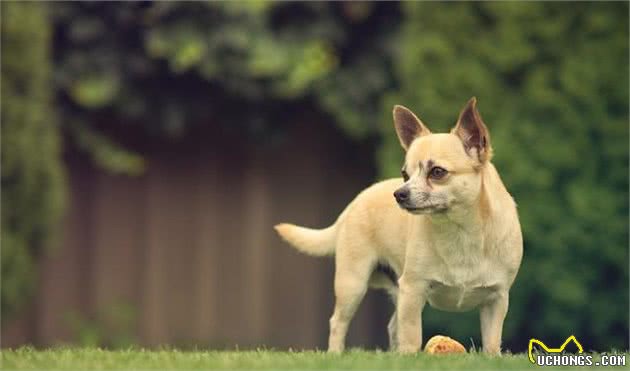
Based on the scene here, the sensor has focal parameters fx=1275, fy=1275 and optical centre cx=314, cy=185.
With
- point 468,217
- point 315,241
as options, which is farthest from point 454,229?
point 315,241

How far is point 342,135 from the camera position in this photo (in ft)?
37.4

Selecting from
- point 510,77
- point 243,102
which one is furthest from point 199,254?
point 510,77

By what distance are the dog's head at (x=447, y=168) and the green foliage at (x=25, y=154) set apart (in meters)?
4.79

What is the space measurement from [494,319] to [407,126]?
978mm

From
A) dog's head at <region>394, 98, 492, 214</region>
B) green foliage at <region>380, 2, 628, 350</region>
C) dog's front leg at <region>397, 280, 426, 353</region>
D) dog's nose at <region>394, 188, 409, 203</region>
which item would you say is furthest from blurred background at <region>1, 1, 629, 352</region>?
dog's nose at <region>394, 188, 409, 203</region>

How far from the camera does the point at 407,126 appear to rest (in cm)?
595

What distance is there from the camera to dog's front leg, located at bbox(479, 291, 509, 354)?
19.1ft

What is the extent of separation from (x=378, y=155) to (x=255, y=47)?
54.6 inches

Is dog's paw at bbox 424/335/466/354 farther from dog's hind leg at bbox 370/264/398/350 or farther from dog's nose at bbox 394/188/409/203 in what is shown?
dog's nose at bbox 394/188/409/203

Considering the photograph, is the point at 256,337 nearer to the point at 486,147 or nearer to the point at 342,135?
the point at 342,135

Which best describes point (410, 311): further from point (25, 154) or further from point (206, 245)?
point (206, 245)

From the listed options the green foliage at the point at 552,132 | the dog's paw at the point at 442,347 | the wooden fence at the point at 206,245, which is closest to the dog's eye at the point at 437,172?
the dog's paw at the point at 442,347

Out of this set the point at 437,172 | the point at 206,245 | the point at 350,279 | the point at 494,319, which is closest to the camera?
the point at 437,172

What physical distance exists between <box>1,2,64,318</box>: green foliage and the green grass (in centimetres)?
381
